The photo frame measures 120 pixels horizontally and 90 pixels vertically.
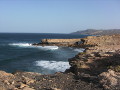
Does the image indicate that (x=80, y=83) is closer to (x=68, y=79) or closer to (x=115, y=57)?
(x=68, y=79)

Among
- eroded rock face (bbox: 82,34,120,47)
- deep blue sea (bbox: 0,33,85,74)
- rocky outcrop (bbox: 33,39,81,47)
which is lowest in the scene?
deep blue sea (bbox: 0,33,85,74)

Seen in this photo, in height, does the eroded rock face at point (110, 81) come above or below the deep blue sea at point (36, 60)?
above

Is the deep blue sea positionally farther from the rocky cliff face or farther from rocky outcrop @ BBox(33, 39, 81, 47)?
rocky outcrop @ BBox(33, 39, 81, 47)

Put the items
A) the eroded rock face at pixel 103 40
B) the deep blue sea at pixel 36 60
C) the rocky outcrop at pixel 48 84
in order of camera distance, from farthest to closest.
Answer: the eroded rock face at pixel 103 40 → the deep blue sea at pixel 36 60 → the rocky outcrop at pixel 48 84

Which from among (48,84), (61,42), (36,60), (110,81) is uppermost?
(110,81)

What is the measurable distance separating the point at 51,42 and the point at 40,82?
203 feet

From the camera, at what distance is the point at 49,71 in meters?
26.3

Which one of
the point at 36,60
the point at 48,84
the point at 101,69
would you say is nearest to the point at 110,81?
the point at 48,84

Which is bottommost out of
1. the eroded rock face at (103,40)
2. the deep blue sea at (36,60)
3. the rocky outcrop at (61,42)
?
the deep blue sea at (36,60)

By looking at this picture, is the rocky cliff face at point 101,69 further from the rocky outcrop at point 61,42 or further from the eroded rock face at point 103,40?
the rocky outcrop at point 61,42

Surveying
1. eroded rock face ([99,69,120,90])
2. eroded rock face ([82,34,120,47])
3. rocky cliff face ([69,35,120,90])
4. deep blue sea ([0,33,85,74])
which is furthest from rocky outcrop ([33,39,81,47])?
eroded rock face ([99,69,120,90])

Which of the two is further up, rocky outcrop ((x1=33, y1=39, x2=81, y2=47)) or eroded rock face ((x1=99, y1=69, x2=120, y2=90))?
eroded rock face ((x1=99, y1=69, x2=120, y2=90))

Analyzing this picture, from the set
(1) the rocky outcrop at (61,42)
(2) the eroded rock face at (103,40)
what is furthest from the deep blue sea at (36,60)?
(1) the rocky outcrop at (61,42)

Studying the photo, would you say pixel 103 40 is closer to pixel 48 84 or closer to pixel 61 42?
pixel 61 42
